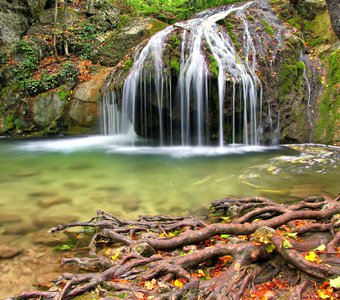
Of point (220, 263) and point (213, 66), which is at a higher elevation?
point (213, 66)

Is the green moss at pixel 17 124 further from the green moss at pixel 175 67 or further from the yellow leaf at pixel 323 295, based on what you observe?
the yellow leaf at pixel 323 295

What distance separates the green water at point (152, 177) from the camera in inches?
210

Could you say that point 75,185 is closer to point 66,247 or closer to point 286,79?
point 66,247

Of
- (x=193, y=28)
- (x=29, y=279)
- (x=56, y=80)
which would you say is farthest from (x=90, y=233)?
(x=56, y=80)

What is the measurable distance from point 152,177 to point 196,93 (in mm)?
3794

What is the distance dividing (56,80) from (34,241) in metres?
11.3

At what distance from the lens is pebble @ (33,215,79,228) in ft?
14.8

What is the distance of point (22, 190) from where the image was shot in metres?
6.19

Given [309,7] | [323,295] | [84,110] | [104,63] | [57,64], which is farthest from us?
[104,63]

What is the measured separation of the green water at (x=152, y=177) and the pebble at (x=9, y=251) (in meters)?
0.98

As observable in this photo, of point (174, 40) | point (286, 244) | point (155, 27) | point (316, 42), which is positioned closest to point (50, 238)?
point (286, 244)

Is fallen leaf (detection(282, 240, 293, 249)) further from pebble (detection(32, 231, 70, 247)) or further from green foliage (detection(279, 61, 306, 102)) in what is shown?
green foliage (detection(279, 61, 306, 102))

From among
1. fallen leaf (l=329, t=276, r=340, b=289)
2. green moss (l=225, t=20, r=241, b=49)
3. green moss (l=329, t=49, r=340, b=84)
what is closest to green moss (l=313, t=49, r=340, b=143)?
green moss (l=329, t=49, r=340, b=84)

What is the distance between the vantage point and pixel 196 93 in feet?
32.3
